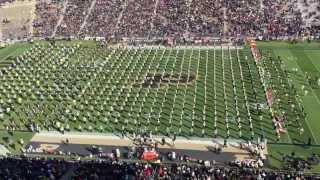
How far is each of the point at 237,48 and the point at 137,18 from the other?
2827cm

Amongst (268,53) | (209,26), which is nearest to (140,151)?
(268,53)

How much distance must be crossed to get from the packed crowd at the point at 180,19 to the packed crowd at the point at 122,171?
5337 cm

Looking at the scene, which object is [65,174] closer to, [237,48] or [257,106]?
[257,106]

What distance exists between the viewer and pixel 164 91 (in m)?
71.4

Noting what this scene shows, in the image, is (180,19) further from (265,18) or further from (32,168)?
(32,168)

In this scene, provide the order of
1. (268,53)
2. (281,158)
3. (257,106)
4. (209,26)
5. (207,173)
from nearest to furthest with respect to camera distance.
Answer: (207,173) → (281,158) → (257,106) → (268,53) → (209,26)

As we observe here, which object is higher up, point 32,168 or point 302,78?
point 302,78

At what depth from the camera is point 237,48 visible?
91.8 m

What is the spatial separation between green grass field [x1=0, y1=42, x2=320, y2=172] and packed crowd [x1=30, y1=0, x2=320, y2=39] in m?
10.9

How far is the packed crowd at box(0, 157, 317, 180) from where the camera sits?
47550 millimetres

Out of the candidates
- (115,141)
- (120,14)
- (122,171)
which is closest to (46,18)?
(120,14)

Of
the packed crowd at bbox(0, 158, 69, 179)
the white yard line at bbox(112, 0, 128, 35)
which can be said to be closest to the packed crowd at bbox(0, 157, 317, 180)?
the packed crowd at bbox(0, 158, 69, 179)

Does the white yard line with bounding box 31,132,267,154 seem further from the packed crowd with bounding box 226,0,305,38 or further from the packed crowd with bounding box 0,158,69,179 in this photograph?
the packed crowd with bounding box 226,0,305,38

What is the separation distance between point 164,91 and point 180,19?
40.5 meters
